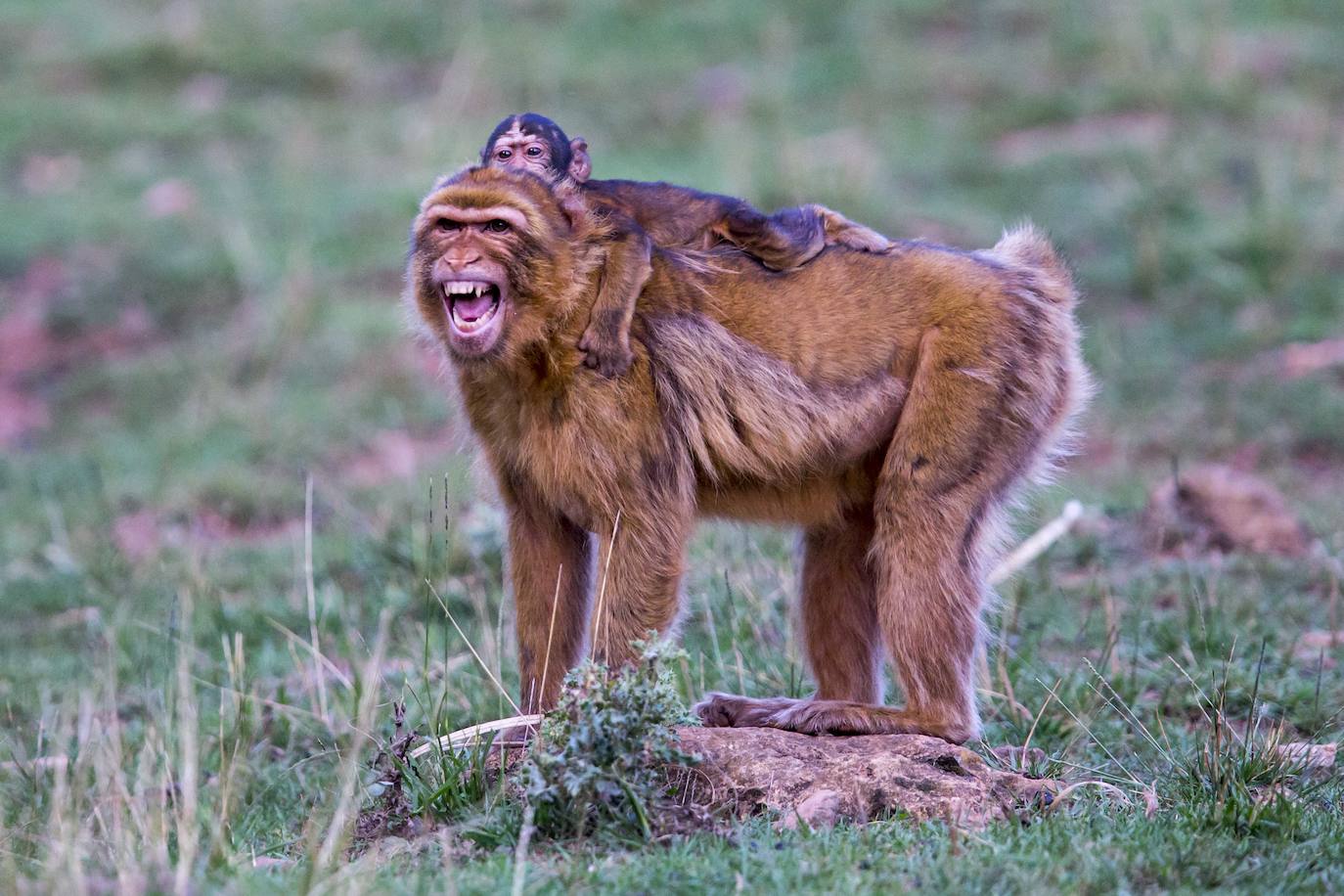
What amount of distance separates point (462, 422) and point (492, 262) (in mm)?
651

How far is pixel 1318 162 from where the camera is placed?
12766 mm

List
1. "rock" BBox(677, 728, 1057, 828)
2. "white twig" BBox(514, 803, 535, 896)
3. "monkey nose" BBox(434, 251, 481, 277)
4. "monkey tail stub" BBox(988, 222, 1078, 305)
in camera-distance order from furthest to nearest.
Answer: "monkey tail stub" BBox(988, 222, 1078, 305)
"monkey nose" BBox(434, 251, 481, 277)
"rock" BBox(677, 728, 1057, 828)
"white twig" BBox(514, 803, 535, 896)

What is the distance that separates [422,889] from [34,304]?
10.1 meters

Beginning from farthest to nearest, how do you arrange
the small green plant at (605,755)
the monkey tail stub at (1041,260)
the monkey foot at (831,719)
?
the monkey tail stub at (1041,260)
the monkey foot at (831,719)
the small green plant at (605,755)

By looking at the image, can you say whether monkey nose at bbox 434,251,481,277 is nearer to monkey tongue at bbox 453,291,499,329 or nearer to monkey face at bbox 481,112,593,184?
monkey tongue at bbox 453,291,499,329

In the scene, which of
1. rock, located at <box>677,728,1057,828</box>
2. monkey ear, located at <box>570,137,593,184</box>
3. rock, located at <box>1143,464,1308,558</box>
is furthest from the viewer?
rock, located at <box>1143,464,1308,558</box>

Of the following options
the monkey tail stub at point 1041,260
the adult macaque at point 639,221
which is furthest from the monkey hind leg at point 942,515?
the adult macaque at point 639,221

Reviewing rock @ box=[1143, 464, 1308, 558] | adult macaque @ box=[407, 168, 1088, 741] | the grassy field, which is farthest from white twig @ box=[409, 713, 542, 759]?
rock @ box=[1143, 464, 1308, 558]

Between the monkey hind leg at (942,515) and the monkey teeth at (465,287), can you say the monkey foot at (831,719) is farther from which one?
the monkey teeth at (465,287)

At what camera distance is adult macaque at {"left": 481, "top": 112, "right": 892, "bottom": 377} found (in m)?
5.09

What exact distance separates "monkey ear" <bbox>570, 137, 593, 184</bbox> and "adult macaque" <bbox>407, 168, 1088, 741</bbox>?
0.30 metres

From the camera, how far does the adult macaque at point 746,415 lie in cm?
494

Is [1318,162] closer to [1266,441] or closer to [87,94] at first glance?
[1266,441]

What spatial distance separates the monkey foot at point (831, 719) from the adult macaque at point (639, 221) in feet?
3.77
